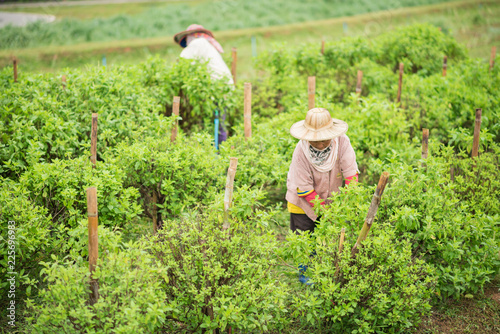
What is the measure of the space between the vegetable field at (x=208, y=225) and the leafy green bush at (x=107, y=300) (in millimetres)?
13

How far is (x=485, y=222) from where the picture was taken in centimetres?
370

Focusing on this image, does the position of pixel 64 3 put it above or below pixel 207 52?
above

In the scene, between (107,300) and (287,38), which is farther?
(287,38)

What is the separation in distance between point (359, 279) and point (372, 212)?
498 mm

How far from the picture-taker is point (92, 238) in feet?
9.36

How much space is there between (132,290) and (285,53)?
562 centimetres

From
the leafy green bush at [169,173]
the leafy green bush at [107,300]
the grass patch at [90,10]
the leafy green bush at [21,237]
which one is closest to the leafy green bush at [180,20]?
the grass patch at [90,10]

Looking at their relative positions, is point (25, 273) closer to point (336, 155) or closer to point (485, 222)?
point (336, 155)

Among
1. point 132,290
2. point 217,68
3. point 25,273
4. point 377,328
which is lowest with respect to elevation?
point 377,328

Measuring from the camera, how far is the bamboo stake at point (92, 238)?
2822 millimetres

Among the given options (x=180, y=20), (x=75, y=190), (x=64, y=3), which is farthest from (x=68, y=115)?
(x=64, y=3)

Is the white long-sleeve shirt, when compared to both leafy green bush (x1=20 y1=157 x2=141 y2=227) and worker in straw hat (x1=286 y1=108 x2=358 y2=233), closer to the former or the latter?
worker in straw hat (x1=286 y1=108 x2=358 y2=233)

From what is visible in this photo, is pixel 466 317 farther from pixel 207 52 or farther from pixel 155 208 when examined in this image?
pixel 207 52

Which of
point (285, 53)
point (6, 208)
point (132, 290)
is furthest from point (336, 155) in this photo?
point (285, 53)
